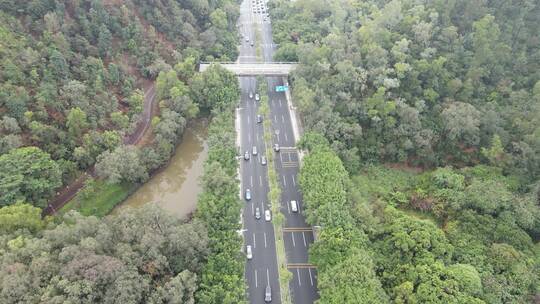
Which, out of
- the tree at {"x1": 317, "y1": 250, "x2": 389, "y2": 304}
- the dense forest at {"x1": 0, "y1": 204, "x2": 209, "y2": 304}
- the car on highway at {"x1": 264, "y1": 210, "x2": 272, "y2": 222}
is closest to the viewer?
the dense forest at {"x1": 0, "y1": 204, "x2": 209, "y2": 304}

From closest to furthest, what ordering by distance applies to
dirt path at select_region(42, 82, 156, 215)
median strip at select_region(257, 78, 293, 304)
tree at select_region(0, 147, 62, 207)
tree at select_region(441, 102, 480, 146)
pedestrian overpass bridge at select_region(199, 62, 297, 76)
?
median strip at select_region(257, 78, 293, 304), tree at select_region(0, 147, 62, 207), dirt path at select_region(42, 82, 156, 215), tree at select_region(441, 102, 480, 146), pedestrian overpass bridge at select_region(199, 62, 297, 76)

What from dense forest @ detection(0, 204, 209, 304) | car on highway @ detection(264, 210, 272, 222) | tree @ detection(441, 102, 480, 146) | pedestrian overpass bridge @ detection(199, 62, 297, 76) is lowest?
car on highway @ detection(264, 210, 272, 222)

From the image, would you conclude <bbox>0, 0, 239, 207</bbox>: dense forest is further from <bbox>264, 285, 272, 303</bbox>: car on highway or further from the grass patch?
<bbox>264, 285, 272, 303</bbox>: car on highway

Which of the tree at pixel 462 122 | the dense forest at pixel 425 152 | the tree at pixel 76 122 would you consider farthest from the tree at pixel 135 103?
the tree at pixel 462 122

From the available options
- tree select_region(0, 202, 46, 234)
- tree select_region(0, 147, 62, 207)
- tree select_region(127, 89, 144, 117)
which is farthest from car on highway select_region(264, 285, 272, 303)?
tree select_region(127, 89, 144, 117)

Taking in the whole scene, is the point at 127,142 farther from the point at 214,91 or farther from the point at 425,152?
→ the point at 425,152

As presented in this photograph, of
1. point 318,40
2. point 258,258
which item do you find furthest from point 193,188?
point 318,40

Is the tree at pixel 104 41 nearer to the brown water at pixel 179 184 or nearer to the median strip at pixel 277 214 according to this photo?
the brown water at pixel 179 184
